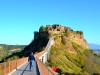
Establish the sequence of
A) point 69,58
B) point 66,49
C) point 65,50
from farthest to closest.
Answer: point 66,49 → point 65,50 → point 69,58

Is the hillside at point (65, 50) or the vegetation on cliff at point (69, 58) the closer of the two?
the vegetation on cliff at point (69, 58)

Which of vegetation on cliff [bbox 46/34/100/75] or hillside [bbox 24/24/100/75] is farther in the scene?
hillside [bbox 24/24/100/75]

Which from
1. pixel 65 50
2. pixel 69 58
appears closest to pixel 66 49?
pixel 65 50

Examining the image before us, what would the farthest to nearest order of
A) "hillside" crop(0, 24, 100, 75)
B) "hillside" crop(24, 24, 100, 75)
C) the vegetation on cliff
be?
"hillside" crop(0, 24, 100, 75) → "hillside" crop(24, 24, 100, 75) → the vegetation on cliff

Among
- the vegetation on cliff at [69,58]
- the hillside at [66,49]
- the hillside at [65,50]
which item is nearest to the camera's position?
the vegetation on cliff at [69,58]

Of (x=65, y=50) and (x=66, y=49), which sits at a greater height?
(x=66, y=49)

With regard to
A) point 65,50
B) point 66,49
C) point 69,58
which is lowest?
point 69,58

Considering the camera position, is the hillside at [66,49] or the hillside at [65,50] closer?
the hillside at [66,49]

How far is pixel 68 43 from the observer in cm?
11812

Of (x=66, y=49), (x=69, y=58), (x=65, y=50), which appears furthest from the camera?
(x=66, y=49)

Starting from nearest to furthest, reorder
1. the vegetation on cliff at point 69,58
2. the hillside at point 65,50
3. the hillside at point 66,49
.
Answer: the vegetation on cliff at point 69,58
the hillside at point 66,49
the hillside at point 65,50

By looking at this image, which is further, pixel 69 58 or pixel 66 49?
pixel 66 49

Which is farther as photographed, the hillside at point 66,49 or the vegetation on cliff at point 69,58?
the hillside at point 66,49

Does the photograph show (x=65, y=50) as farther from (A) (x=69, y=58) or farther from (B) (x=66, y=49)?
(A) (x=69, y=58)
